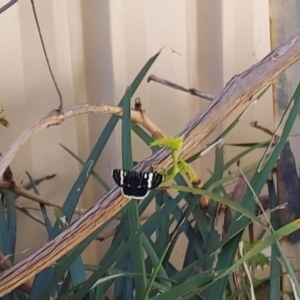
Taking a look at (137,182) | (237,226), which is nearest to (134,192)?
(137,182)

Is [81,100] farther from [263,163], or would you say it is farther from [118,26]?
[263,163]

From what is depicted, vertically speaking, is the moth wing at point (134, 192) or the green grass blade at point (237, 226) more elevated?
the moth wing at point (134, 192)

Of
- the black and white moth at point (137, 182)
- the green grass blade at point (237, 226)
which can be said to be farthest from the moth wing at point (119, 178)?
the green grass blade at point (237, 226)

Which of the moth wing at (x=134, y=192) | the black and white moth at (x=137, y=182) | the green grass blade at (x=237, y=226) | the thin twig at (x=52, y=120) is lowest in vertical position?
the green grass blade at (x=237, y=226)

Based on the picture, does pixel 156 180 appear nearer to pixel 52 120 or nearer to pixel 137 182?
pixel 137 182

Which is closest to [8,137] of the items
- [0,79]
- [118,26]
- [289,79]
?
[0,79]

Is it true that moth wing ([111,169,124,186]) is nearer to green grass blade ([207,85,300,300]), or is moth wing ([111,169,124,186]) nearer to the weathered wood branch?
the weathered wood branch

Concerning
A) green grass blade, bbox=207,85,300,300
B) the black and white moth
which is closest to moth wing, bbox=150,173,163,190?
the black and white moth

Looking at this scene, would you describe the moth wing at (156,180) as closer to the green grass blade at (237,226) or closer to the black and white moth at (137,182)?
the black and white moth at (137,182)
